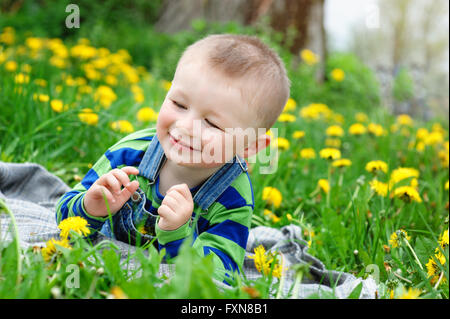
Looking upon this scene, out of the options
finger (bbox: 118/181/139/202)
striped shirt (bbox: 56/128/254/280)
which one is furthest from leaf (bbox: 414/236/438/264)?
finger (bbox: 118/181/139/202)

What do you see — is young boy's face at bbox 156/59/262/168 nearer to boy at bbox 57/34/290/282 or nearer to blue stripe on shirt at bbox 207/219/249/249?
boy at bbox 57/34/290/282

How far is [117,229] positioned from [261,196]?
711 mm

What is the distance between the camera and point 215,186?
4.91ft

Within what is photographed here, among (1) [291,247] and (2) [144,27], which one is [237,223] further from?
(2) [144,27]

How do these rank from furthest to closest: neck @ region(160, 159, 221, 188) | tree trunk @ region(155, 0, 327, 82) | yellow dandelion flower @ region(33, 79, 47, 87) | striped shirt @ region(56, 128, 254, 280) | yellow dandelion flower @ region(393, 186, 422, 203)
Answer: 1. tree trunk @ region(155, 0, 327, 82)
2. yellow dandelion flower @ region(33, 79, 47, 87)
3. yellow dandelion flower @ region(393, 186, 422, 203)
4. neck @ region(160, 159, 221, 188)
5. striped shirt @ region(56, 128, 254, 280)

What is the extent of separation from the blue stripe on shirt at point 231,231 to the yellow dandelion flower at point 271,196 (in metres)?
0.58

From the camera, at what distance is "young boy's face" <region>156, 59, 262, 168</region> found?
129 cm

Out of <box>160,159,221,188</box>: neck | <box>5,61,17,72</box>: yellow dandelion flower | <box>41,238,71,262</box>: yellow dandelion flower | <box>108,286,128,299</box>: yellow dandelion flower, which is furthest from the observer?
<box>5,61,17,72</box>: yellow dandelion flower

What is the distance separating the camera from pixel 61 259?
1103 mm

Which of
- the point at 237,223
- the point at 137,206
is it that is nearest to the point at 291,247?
the point at 237,223

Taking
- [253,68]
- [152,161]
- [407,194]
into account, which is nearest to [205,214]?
[152,161]

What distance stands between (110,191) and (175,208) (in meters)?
0.20

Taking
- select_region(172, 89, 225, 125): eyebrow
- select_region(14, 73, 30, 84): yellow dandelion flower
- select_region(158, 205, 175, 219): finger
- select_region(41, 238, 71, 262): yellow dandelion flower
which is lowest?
select_region(41, 238, 71, 262): yellow dandelion flower

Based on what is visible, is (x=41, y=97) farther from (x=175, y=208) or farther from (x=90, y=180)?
(x=175, y=208)
